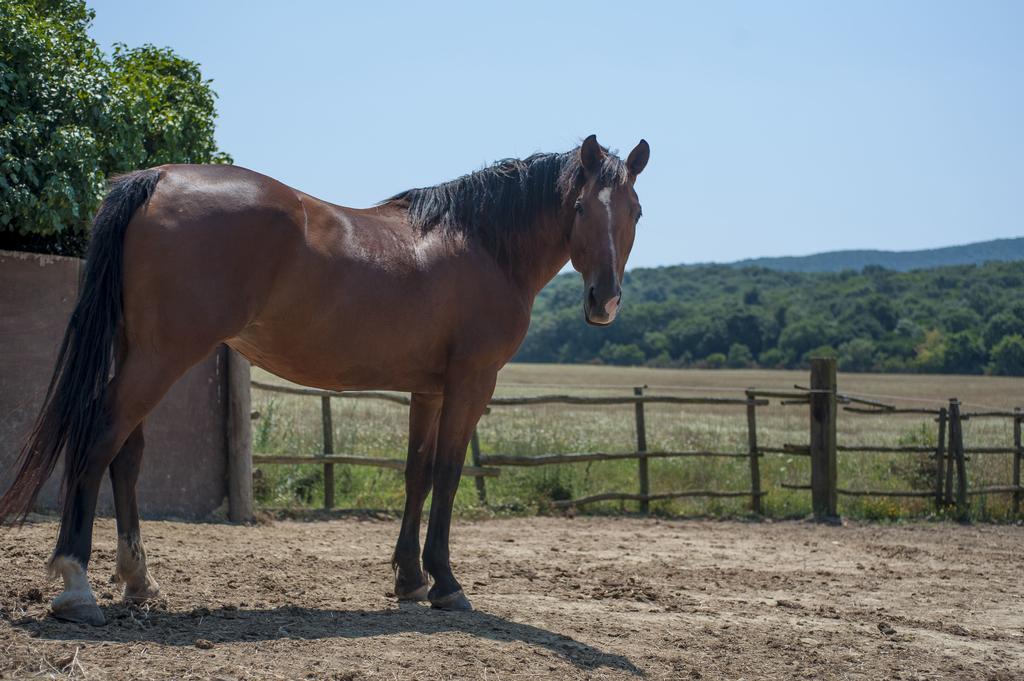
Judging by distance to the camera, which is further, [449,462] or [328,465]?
[328,465]

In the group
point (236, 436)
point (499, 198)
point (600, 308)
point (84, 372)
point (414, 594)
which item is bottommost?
point (414, 594)

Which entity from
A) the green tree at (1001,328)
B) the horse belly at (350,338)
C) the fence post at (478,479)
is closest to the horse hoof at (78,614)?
the horse belly at (350,338)

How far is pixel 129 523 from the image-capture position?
4.63 m

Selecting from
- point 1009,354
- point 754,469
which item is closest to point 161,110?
point 754,469

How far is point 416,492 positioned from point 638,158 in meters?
2.30

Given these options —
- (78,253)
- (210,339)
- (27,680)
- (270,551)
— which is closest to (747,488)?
(270,551)

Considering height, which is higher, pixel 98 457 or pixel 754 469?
pixel 98 457

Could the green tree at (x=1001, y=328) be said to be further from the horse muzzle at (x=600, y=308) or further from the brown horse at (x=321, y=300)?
the horse muzzle at (x=600, y=308)

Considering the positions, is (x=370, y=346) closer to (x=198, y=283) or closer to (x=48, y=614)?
(x=198, y=283)

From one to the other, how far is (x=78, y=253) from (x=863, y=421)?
23890 millimetres

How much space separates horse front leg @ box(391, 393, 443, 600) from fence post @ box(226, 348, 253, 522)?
3.24 meters

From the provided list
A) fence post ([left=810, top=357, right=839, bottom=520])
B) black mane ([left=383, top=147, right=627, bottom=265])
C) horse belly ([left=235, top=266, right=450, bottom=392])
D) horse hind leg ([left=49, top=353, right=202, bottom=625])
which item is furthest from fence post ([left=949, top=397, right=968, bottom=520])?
horse hind leg ([left=49, top=353, right=202, bottom=625])

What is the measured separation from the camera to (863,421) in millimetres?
27281

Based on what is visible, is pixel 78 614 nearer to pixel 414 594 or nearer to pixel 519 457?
pixel 414 594
